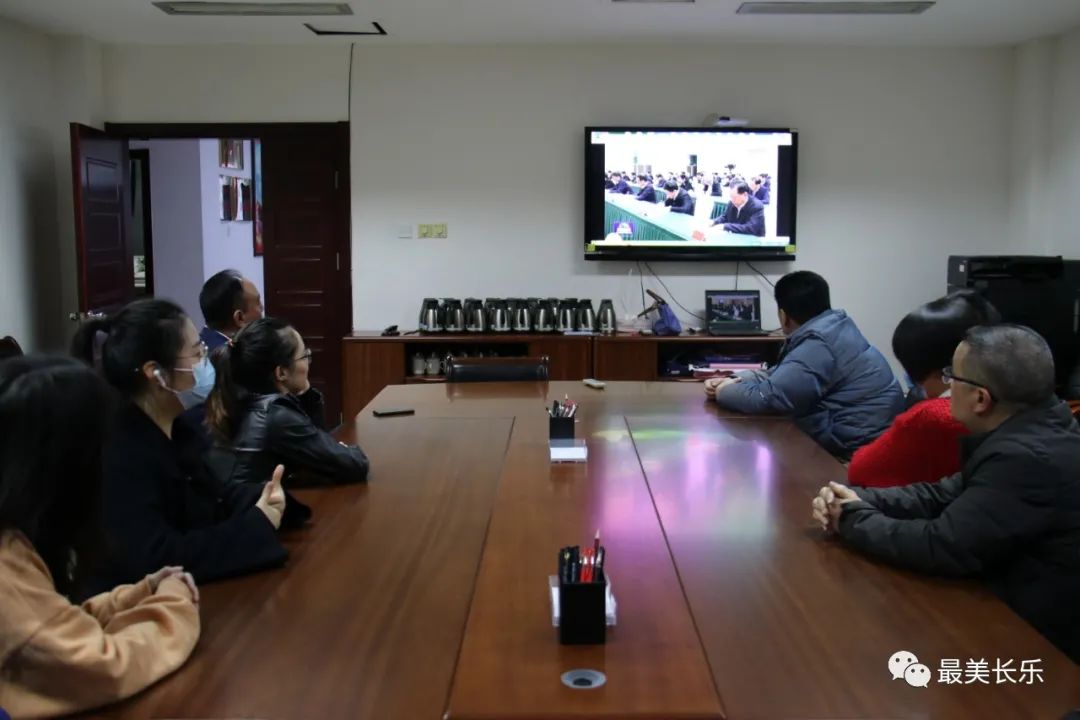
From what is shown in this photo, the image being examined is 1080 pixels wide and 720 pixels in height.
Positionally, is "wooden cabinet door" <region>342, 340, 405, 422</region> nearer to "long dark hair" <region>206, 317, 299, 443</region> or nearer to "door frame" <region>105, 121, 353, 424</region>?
"door frame" <region>105, 121, 353, 424</region>

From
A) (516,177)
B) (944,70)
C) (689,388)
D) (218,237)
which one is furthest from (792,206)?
(218,237)

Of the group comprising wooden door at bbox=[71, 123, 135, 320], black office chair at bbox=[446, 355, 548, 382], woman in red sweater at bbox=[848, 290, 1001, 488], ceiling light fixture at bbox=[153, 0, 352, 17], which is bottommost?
black office chair at bbox=[446, 355, 548, 382]

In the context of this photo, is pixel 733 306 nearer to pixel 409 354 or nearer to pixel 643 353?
pixel 643 353

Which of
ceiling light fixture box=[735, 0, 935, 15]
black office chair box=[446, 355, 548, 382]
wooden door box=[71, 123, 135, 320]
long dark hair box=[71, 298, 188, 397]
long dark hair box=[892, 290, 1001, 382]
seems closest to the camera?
long dark hair box=[71, 298, 188, 397]

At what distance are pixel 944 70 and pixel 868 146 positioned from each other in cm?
66

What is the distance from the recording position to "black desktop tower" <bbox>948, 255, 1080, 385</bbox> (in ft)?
18.2

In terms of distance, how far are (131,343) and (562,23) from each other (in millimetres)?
4095

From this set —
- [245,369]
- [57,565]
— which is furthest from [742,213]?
[57,565]

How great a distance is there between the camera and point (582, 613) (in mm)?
1602

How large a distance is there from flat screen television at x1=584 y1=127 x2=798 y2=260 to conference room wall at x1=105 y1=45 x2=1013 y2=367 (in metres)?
0.15

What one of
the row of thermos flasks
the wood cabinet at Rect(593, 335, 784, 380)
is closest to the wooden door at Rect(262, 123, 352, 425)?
the row of thermos flasks

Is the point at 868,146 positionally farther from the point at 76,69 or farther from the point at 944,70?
the point at 76,69

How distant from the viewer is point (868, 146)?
6.27 m

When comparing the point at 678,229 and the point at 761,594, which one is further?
the point at 678,229
